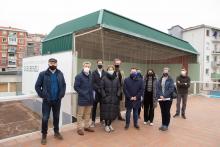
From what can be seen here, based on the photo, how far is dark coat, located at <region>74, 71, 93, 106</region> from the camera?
4363 millimetres

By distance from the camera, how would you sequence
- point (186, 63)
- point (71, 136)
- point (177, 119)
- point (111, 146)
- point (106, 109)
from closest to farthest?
1. point (111, 146)
2. point (71, 136)
3. point (106, 109)
4. point (177, 119)
5. point (186, 63)

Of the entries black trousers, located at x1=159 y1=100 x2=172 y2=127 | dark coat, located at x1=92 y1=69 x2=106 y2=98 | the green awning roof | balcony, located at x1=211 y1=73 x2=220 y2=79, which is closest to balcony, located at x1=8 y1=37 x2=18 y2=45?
the green awning roof

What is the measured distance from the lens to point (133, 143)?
403 cm

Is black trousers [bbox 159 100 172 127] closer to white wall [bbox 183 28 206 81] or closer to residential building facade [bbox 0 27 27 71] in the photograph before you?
white wall [bbox 183 28 206 81]

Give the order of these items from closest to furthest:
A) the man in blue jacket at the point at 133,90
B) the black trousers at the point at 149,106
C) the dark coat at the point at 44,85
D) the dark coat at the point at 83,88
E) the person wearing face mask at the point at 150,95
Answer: the dark coat at the point at 44,85 < the dark coat at the point at 83,88 < the man in blue jacket at the point at 133,90 < the person wearing face mask at the point at 150,95 < the black trousers at the point at 149,106

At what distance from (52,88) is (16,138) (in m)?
1.25

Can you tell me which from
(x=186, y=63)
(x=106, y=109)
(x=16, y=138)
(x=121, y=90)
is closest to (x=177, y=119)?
(x=121, y=90)

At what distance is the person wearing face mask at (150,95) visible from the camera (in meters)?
5.23

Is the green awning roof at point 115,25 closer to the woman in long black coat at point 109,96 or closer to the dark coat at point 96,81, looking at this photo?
the dark coat at point 96,81

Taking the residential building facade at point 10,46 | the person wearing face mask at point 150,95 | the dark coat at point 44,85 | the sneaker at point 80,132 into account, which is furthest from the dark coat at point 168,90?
the residential building facade at point 10,46

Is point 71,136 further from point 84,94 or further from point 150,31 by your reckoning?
point 150,31

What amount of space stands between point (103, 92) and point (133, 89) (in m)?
0.77

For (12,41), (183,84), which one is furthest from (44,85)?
(12,41)

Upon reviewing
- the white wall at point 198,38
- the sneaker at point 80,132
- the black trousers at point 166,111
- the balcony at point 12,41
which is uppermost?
the balcony at point 12,41
